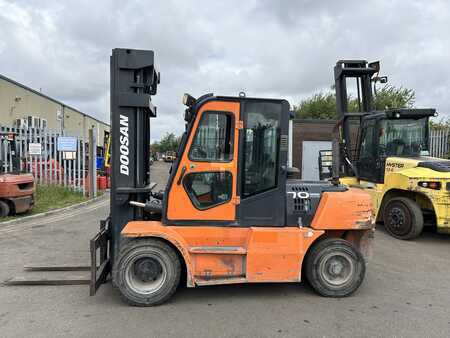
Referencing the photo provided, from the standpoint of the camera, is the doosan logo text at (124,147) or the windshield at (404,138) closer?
the doosan logo text at (124,147)

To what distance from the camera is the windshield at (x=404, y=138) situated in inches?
324

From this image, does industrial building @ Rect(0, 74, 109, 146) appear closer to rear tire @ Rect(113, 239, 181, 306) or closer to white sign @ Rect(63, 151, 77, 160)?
white sign @ Rect(63, 151, 77, 160)

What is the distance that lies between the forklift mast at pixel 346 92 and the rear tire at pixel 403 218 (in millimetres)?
1833

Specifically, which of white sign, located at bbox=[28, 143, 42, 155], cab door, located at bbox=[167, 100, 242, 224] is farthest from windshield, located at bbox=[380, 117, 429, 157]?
white sign, located at bbox=[28, 143, 42, 155]

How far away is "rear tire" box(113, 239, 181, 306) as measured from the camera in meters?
3.97

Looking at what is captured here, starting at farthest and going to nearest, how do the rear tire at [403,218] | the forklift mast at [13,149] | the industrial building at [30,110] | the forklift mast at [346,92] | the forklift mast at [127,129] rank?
the industrial building at [30,110] < the forklift mast at [13,149] < the forklift mast at [346,92] < the rear tire at [403,218] < the forklift mast at [127,129]

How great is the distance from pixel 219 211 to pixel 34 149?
10504 mm

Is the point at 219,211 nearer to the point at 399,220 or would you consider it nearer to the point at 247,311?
the point at 247,311

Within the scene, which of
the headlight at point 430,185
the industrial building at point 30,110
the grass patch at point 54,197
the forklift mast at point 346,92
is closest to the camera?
the headlight at point 430,185

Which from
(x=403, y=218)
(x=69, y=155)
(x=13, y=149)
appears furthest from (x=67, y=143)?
(x=403, y=218)

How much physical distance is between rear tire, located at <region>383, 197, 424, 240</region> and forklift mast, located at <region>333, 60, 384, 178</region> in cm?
183

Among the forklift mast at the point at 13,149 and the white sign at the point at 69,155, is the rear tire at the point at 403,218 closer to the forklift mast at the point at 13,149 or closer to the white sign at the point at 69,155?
the forklift mast at the point at 13,149

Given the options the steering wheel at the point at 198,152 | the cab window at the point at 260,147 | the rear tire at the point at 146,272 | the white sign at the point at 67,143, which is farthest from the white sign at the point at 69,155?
the cab window at the point at 260,147

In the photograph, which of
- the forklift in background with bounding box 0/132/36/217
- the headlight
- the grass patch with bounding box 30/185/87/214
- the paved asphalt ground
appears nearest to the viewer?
the paved asphalt ground
